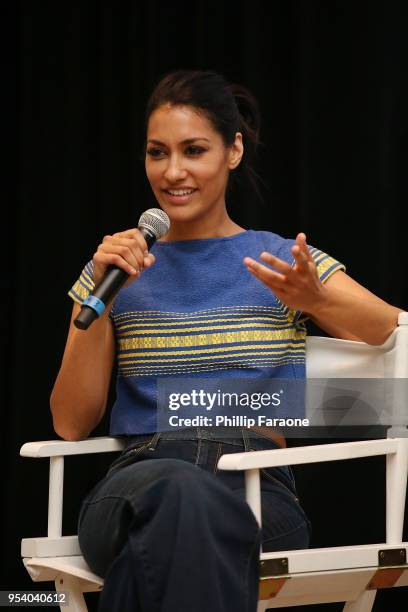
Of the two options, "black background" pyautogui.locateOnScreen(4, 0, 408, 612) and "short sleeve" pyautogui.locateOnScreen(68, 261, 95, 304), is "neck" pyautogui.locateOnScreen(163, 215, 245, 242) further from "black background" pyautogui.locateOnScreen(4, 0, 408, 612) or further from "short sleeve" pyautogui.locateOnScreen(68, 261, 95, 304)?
"black background" pyautogui.locateOnScreen(4, 0, 408, 612)

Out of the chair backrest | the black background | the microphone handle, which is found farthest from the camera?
the black background

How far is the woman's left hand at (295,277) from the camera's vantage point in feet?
5.08

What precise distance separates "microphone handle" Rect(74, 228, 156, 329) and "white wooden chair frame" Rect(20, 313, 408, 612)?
28 cm

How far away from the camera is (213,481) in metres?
1.40

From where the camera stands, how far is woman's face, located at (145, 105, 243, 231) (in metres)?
1.86

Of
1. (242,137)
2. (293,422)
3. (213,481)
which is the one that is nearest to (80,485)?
(293,422)

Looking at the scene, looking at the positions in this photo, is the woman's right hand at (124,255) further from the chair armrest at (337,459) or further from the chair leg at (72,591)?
the chair leg at (72,591)

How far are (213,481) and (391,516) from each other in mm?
445

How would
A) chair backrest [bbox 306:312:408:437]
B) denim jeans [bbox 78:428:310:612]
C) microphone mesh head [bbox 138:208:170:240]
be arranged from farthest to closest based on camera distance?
chair backrest [bbox 306:312:408:437]
microphone mesh head [bbox 138:208:170:240]
denim jeans [bbox 78:428:310:612]

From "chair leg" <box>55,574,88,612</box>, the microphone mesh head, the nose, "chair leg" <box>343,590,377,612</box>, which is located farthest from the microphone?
"chair leg" <box>343,590,377,612</box>

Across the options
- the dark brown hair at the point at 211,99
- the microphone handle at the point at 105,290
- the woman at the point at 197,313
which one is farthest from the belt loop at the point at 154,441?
the dark brown hair at the point at 211,99

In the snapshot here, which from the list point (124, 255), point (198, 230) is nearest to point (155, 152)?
point (198, 230)

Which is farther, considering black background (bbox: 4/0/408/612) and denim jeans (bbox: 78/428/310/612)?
black background (bbox: 4/0/408/612)

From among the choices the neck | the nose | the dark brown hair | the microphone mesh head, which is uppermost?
the dark brown hair
